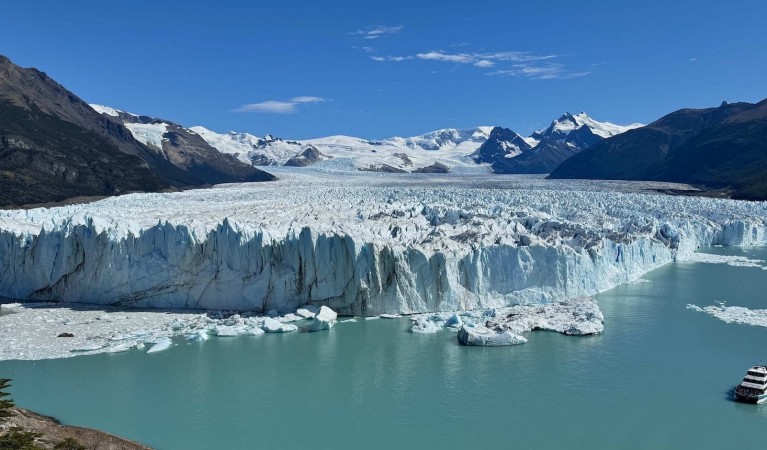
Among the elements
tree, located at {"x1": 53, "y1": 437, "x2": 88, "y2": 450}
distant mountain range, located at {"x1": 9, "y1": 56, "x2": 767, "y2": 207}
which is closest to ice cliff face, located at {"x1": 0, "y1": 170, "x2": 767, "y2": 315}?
tree, located at {"x1": 53, "y1": 437, "x2": 88, "y2": 450}

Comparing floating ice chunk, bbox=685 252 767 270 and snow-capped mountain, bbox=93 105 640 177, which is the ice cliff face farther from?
snow-capped mountain, bbox=93 105 640 177

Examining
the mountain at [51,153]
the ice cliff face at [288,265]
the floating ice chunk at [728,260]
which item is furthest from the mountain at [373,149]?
the ice cliff face at [288,265]

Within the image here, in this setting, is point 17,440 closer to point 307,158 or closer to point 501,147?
point 307,158

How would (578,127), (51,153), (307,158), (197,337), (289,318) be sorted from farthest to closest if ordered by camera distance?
(578,127), (307,158), (51,153), (289,318), (197,337)

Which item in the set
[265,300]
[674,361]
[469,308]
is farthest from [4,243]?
[674,361]

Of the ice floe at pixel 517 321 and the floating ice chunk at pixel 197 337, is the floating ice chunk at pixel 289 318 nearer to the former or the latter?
the floating ice chunk at pixel 197 337

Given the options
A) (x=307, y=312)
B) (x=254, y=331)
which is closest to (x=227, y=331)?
(x=254, y=331)

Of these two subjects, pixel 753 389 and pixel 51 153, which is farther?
pixel 51 153
